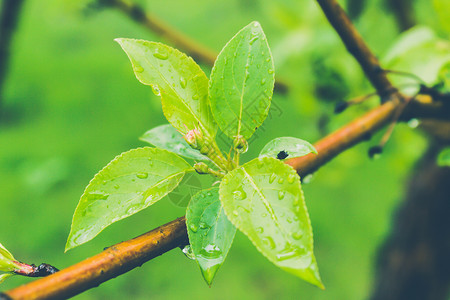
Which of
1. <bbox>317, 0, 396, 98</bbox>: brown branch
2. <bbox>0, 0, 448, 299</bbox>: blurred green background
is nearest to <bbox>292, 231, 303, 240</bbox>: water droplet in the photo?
<bbox>317, 0, 396, 98</bbox>: brown branch

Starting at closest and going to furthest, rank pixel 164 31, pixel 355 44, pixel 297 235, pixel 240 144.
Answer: pixel 297 235
pixel 240 144
pixel 355 44
pixel 164 31

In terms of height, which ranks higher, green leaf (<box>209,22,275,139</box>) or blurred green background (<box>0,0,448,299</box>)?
green leaf (<box>209,22,275,139</box>)

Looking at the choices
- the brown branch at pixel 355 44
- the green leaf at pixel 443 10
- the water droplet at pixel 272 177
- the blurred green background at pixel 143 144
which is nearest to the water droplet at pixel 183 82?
the water droplet at pixel 272 177

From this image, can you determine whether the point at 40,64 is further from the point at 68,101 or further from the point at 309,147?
the point at 309,147

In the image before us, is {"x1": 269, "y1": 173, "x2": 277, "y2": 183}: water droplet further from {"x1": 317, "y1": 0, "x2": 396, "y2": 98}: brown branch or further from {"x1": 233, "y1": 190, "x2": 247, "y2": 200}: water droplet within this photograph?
{"x1": 317, "y1": 0, "x2": 396, "y2": 98}: brown branch

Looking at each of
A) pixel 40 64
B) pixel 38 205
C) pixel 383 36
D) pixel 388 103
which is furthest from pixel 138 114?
pixel 388 103

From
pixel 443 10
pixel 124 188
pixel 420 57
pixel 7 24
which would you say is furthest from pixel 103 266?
pixel 7 24

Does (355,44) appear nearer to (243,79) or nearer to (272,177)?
(243,79)
